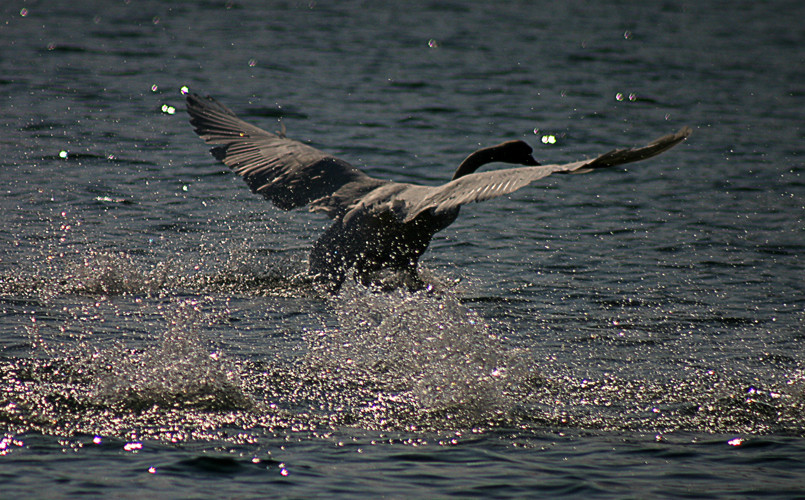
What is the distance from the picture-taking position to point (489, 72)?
61.7 ft

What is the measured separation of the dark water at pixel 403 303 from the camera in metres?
4.67

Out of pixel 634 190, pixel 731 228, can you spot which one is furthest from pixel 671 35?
pixel 731 228

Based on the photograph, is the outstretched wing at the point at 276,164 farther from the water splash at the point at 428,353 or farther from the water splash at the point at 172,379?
the water splash at the point at 172,379

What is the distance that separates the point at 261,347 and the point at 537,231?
4.30 meters

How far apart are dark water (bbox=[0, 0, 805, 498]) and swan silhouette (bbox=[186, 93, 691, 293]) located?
14.3 inches

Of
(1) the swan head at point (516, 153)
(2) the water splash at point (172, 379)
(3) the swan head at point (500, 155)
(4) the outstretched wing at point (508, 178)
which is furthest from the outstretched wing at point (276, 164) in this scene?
(2) the water splash at point (172, 379)

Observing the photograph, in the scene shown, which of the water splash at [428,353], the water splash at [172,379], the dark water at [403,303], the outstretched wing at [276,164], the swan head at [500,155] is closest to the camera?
the dark water at [403,303]

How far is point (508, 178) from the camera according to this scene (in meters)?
5.61

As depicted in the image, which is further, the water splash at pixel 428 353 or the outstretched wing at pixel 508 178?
the water splash at pixel 428 353

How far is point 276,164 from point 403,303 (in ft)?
6.84

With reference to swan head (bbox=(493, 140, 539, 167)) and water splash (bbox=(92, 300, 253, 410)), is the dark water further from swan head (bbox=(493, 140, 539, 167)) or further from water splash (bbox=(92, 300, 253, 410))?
swan head (bbox=(493, 140, 539, 167))

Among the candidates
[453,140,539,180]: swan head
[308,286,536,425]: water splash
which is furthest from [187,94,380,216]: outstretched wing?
[308,286,536,425]: water splash

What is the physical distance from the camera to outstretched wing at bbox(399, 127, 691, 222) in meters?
5.24

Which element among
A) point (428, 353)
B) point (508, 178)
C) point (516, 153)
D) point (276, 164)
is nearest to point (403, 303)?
point (428, 353)
